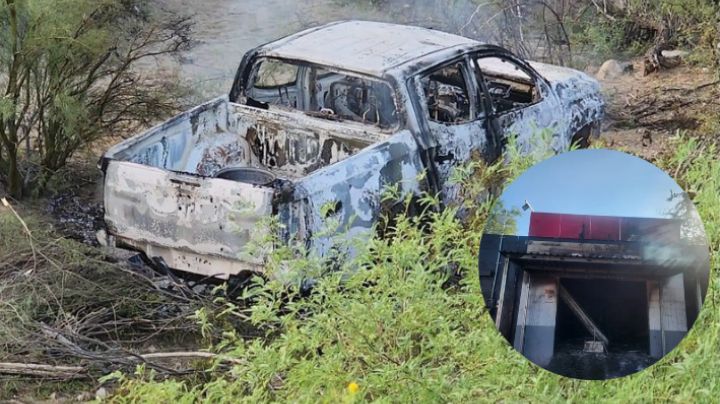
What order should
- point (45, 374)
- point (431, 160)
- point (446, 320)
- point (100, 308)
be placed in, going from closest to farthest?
point (446, 320), point (45, 374), point (100, 308), point (431, 160)

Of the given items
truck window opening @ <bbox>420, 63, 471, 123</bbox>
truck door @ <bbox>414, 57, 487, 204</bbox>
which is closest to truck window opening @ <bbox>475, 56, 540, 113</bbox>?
truck window opening @ <bbox>420, 63, 471, 123</bbox>

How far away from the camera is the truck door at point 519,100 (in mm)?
7223

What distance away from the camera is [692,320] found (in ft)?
10.3

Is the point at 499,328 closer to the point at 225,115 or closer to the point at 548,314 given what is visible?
the point at 548,314

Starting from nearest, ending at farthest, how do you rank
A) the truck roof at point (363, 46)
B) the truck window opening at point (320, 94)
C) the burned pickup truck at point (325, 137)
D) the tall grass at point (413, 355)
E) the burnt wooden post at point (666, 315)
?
1. the burnt wooden post at point (666, 315)
2. the tall grass at point (413, 355)
3. the burned pickup truck at point (325, 137)
4. the truck roof at point (363, 46)
5. the truck window opening at point (320, 94)

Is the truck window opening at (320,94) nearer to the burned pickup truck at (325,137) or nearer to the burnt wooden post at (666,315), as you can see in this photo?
the burned pickup truck at (325,137)

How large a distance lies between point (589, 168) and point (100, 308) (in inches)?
149

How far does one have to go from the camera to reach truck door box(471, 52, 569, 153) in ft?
23.7

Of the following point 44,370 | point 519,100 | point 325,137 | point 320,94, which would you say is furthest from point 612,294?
point 519,100

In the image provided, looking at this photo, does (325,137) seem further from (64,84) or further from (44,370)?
(44,370)

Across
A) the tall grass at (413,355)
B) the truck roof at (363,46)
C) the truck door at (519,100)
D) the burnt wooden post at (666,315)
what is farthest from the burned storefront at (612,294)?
the truck roof at (363,46)

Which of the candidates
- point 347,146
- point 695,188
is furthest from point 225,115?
point 695,188

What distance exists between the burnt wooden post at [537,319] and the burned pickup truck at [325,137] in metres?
2.36

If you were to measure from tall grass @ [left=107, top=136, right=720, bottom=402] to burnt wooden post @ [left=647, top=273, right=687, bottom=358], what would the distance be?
0.95 ft
